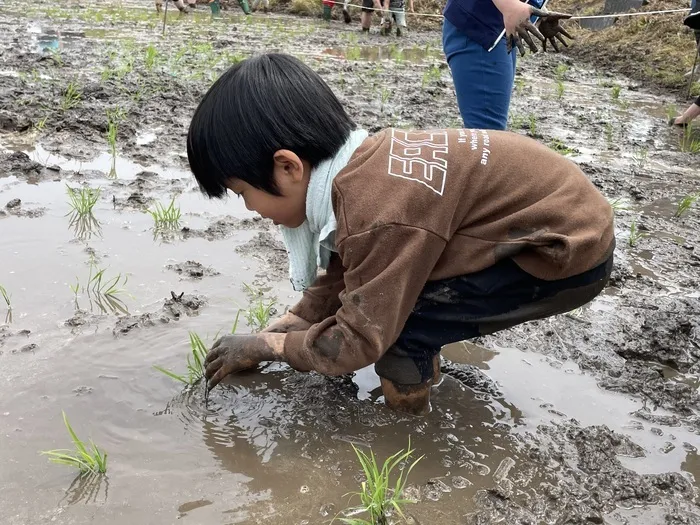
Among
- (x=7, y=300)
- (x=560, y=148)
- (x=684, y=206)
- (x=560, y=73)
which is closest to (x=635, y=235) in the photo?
(x=684, y=206)

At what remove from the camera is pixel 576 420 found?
197cm

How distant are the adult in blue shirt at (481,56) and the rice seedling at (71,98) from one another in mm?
3021

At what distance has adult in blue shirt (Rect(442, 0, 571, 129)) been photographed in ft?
8.86

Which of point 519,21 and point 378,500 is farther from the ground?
point 519,21

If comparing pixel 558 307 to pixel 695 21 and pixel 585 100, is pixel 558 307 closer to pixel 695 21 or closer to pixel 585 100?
pixel 695 21

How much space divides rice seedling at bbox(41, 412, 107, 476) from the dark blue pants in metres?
0.80

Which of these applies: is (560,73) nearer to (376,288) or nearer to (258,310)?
(258,310)

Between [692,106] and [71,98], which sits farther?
[692,106]

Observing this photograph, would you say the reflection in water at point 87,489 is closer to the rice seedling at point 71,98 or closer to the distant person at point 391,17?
the rice seedling at point 71,98

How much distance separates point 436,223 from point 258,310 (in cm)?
99

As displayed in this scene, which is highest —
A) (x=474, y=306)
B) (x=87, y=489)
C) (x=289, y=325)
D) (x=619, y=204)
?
(x=474, y=306)

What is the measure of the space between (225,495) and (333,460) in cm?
31

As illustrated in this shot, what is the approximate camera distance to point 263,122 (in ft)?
5.17

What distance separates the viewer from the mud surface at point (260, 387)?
5.38 feet
